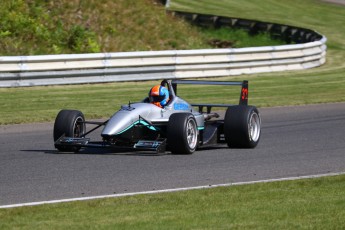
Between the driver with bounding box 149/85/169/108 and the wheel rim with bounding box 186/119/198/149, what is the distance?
602mm

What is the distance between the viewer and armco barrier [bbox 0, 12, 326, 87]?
20391 mm

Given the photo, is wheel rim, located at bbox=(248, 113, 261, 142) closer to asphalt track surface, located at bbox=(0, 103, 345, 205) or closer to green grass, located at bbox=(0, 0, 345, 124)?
asphalt track surface, located at bbox=(0, 103, 345, 205)

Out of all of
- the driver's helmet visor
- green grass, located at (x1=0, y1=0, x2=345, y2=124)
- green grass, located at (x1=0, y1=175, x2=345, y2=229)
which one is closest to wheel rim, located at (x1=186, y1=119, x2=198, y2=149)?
the driver's helmet visor

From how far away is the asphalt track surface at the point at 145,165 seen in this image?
32.3 feet

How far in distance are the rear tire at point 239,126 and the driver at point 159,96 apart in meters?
0.87

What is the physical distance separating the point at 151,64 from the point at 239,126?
978 centimetres

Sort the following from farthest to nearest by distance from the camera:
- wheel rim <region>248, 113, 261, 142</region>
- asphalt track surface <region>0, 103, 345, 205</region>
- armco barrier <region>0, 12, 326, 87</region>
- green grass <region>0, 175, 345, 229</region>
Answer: armco barrier <region>0, 12, 326, 87</region>
wheel rim <region>248, 113, 261, 142</region>
asphalt track surface <region>0, 103, 345, 205</region>
green grass <region>0, 175, 345, 229</region>

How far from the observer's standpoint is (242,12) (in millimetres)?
40531

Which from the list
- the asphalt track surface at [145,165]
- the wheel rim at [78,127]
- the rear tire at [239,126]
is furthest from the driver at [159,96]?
the wheel rim at [78,127]

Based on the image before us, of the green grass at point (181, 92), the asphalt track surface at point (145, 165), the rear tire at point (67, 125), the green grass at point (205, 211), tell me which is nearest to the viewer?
the green grass at point (205, 211)

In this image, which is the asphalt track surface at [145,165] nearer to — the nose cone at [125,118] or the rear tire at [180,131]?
the rear tire at [180,131]

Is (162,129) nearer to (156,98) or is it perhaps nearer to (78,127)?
(156,98)

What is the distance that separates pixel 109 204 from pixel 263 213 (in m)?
1.46

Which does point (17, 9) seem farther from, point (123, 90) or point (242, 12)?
point (242, 12)
